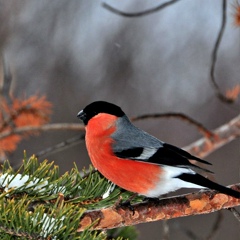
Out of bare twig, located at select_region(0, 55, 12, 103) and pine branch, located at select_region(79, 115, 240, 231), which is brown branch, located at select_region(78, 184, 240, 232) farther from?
bare twig, located at select_region(0, 55, 12, 103)

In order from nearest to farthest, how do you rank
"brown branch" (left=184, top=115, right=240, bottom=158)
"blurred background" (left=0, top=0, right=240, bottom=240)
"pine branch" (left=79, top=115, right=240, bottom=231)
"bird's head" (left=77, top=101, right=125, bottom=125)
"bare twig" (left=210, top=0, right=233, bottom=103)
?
"pine branch" (left=79, top=115, right=240, bottom=231)
"bird's head" (left=77, top=101, right=125, bottom=125)
"bare twig" (left=210, top=0, right=233, bottom=103)
"brown branch" (left=184, top=115, right=240, bottom=158)
"blurred background" (left=0, top=0, right=240, bottom=240)

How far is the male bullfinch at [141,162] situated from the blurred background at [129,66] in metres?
2.54

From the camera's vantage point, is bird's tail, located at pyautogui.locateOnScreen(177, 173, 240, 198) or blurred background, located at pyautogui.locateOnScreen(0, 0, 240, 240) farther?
blurred background, located at pyautogui.locateOnScreen(0, 0, 240, 240)

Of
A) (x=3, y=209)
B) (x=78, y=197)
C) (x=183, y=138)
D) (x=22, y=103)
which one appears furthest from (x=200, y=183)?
(x=183, y=138)

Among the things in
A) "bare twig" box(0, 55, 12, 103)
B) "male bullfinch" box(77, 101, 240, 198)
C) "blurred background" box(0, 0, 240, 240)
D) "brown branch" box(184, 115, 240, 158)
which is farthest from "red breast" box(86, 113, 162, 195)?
"blurred background" box(0, 0, 240, 240)

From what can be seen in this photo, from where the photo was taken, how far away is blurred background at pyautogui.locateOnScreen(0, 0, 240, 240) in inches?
147

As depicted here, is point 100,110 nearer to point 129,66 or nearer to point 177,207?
point 177,207

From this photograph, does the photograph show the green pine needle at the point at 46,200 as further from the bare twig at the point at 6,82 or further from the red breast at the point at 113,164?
the bare twig at the point at 6,82

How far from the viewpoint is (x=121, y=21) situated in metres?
3.88

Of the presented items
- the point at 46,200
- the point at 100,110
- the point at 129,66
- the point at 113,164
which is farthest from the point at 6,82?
the point at 129,66

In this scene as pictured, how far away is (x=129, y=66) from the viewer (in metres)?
3.80

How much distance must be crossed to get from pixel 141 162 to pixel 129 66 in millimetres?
2678

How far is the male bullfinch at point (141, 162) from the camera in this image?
43.5 inches

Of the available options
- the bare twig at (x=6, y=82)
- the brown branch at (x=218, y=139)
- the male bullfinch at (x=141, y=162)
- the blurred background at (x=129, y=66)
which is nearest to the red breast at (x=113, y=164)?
the male bullfinch at (x=141, y=162)
